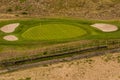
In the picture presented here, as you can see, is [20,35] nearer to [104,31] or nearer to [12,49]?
[12,49]

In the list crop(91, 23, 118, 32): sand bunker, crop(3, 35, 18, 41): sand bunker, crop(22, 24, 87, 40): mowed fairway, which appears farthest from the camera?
crop(91, 23, 118, 32): sand bunker

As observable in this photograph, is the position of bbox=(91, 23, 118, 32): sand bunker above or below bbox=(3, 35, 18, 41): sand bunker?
above

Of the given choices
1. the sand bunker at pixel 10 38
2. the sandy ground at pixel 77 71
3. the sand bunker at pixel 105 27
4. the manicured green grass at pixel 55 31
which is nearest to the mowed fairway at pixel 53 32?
the manicured green grass at pixel 55 31

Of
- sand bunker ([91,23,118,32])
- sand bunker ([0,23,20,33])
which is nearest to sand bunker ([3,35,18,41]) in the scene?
sand bunker ([0,23,20,33])

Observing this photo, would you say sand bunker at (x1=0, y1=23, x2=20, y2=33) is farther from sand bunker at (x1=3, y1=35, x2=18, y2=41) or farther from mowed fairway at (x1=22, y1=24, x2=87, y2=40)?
mowed fairway at (x1=22, y1=24, x2=87, y2=40)

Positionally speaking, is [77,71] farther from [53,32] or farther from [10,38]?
[10,38]

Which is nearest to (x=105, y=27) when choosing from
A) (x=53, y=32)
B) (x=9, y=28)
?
(x=53, y=32)
